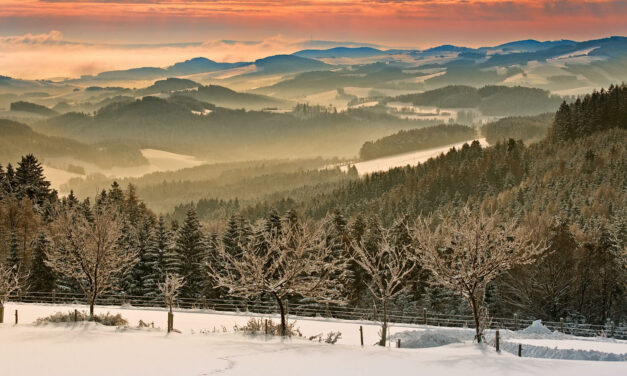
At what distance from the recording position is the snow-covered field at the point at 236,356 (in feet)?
76.7

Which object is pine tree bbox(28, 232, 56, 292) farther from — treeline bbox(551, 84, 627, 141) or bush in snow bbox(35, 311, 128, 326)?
treeline bbox(551, 84, 627, 141)

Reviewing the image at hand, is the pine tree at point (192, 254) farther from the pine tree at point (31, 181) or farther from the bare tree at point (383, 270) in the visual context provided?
the pine tree at point (31, 181)

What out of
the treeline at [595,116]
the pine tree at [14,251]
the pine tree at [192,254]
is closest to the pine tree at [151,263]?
the pine tree at [192,254]

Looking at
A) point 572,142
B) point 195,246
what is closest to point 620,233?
point 195,246

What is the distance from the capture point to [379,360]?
24.8 metres

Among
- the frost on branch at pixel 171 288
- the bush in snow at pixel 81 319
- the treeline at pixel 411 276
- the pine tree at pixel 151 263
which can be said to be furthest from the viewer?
the pine tree at pixel 151 263

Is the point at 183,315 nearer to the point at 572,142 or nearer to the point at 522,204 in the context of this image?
the point at 522,204

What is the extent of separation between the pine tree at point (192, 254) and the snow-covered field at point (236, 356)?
986 inches

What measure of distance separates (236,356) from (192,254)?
33.9m

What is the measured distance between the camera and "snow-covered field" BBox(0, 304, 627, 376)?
23.4 meters

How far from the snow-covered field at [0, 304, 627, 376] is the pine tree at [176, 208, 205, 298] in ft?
82.2

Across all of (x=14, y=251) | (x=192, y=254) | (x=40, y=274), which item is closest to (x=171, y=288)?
(x=192, y=254)

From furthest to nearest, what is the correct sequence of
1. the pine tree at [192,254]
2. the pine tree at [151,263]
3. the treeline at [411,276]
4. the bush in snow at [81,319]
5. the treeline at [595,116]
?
the treeline at [595,116] → the pine tree at [192,254] → the pine tree at [151,263] → the treeline at [411,276] → the bush in snow at [81,319]

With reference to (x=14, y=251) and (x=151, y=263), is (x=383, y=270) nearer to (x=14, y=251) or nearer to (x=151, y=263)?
(x=151, y=263)
